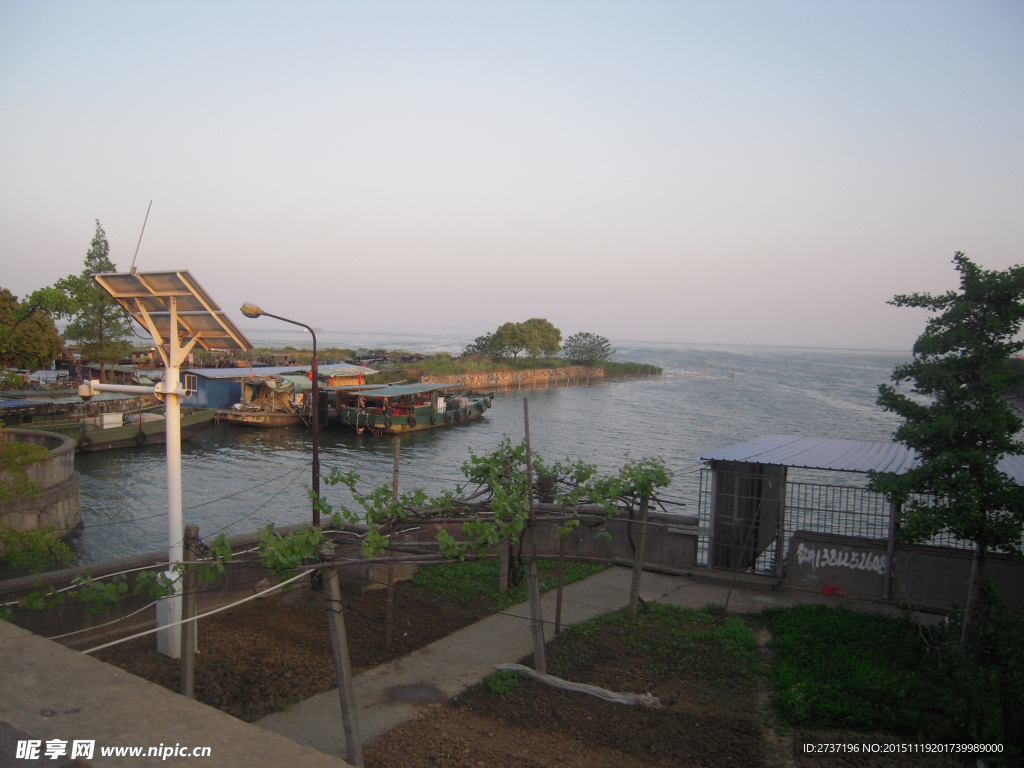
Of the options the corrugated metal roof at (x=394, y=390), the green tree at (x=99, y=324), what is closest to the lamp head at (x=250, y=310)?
the corrugated metal roof at (x=394, y=390)

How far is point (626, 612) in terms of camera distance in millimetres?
10625

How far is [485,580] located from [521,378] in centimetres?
Answer: 7903

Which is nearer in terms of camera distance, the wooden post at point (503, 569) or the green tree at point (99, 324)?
the wooden post at point (503, 569)

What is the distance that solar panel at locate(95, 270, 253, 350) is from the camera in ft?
28.6

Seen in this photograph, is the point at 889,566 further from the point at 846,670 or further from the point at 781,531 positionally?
the point at 846,670

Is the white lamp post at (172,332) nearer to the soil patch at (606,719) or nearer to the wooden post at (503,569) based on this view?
the soil patch at (606,719)

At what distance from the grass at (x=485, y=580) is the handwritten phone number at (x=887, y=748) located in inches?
215

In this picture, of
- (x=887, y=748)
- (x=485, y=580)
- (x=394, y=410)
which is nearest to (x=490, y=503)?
(x=887, y=748)

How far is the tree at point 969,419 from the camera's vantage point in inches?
316

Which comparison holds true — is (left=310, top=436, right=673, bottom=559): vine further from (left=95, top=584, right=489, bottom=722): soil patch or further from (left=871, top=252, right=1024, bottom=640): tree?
(left=871, top=252, right=1024, bottom=640): tree

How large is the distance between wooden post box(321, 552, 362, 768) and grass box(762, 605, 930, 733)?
4563mm

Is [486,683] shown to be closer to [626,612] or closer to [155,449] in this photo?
[626,612]

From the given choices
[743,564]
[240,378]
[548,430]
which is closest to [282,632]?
[743,564]

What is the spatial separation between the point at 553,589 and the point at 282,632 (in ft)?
15.5
